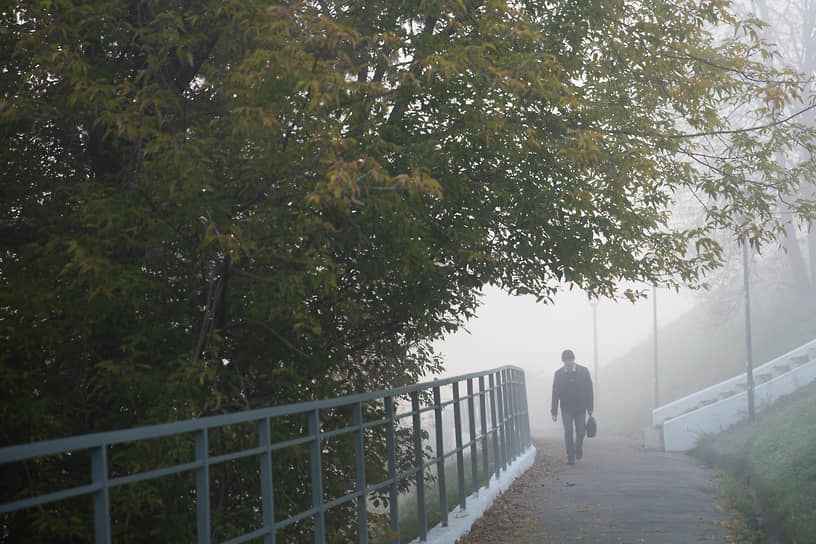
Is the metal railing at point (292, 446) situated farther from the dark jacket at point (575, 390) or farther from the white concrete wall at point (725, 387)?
the white concrete wall at point (725, 387)

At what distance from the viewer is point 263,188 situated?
6.71m

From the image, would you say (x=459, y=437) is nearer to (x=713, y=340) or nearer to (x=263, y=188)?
(x=263, y=188)

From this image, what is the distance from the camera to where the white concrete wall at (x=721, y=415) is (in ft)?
69.0

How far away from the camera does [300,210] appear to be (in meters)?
6.48

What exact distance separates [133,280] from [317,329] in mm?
1386

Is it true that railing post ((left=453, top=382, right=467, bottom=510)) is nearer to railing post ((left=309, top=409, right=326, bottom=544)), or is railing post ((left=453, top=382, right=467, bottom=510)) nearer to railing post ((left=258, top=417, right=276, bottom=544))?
railing post ((left=309, top=409, right=326, bottom=544))

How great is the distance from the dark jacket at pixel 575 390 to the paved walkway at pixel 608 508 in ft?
3.37

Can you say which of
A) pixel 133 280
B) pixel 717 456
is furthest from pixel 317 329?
pixel 717 456

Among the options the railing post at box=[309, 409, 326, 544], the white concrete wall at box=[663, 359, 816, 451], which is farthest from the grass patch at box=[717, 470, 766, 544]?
the white concrete wall at box=[663, 359, 816, 451]

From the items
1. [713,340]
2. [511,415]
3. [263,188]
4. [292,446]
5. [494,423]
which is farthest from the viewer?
[713,340]

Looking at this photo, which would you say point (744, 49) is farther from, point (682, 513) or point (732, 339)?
point (732, 339)

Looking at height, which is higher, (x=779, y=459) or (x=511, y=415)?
(x=511, y=415)

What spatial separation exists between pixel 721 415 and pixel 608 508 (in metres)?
13.0

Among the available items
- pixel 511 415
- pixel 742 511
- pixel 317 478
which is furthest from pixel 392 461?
pixel 511 415
